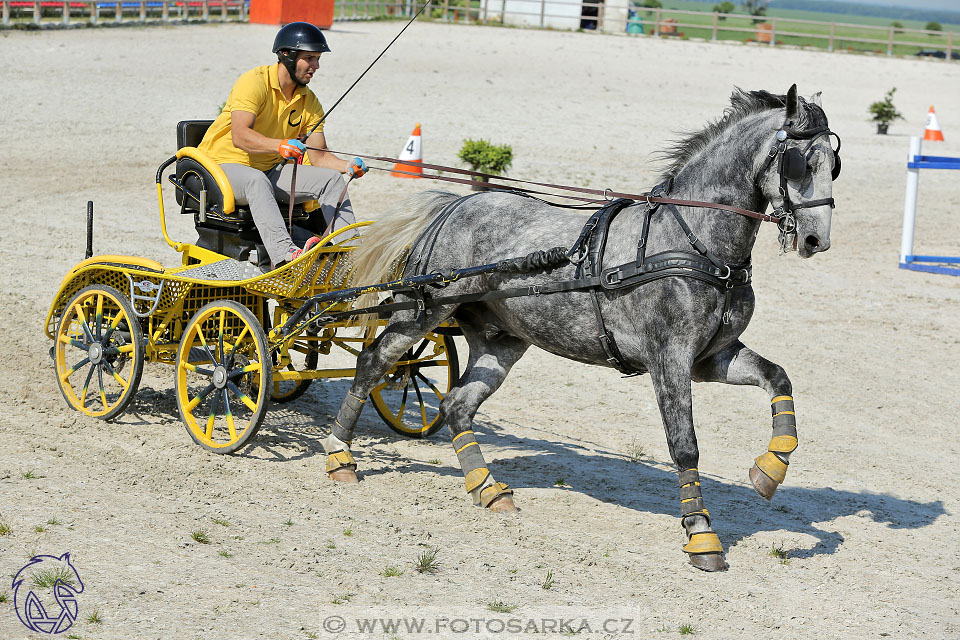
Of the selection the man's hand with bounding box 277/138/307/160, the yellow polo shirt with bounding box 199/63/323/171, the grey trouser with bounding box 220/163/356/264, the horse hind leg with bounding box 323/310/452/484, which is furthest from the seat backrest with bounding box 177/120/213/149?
the horse hind leg with bounding box 323/310/452/484

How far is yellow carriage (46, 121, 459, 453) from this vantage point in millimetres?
6387

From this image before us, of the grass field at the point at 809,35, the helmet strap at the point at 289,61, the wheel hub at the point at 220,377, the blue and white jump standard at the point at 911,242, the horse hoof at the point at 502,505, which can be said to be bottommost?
the horse hoof at the point at 502,505

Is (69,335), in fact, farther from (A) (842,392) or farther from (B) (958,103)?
(B) (958,103)

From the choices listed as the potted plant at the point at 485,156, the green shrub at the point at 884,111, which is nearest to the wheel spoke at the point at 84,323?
the potted plant at the point at 485,156

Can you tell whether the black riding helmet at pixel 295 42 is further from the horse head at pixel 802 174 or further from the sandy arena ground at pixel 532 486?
the horse head at pixel 802 174

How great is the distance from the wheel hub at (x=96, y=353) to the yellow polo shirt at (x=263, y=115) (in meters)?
1.41

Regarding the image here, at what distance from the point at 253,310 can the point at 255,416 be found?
105 centimetres

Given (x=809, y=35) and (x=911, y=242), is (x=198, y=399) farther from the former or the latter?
(x=809, y=35)

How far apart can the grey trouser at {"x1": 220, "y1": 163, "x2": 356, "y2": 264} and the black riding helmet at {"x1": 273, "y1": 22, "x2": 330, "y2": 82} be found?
2.18ft

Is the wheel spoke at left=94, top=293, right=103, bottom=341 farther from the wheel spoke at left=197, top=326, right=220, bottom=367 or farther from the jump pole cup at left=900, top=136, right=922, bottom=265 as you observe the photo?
the jump pole cup at left=900, top=136, right=922, bottom=265

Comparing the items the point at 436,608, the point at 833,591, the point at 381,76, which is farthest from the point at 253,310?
the point at 381,76

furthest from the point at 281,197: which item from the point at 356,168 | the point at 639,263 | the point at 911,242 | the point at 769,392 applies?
the point at 911,242

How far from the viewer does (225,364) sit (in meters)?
6.51

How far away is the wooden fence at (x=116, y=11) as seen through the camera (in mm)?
27266
